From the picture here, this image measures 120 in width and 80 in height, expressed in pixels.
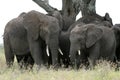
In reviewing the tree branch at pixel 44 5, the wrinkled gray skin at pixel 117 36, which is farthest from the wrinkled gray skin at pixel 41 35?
the tree branch at pixel 44 5

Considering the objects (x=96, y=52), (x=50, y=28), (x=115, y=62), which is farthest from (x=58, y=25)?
(x=115, y=62)

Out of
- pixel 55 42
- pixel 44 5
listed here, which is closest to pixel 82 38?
pixel 55 42

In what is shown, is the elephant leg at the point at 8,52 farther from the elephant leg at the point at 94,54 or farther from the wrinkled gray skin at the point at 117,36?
the wrinkled gray skin at the point at 117,36

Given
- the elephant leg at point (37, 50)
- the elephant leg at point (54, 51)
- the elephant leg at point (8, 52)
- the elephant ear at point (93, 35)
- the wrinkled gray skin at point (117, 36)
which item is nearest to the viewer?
the elephant leg at point (54, 51)

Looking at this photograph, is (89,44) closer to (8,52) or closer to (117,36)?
(117,36)

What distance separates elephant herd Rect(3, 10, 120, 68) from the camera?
14.3 m

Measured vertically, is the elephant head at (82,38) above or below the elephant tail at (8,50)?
above

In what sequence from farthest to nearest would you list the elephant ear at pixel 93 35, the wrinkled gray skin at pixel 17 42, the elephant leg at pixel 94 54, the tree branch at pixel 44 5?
the tree branch at pixel 44 5, the wrinkled gray skin at pixel 17 42, the elephant ear at pixel 93 35, the elephant leg at pixel 94 54

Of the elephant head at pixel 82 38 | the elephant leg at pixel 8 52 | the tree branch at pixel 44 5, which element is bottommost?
the elephant leg at pixel 8 52

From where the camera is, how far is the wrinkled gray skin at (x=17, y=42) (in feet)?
50.2

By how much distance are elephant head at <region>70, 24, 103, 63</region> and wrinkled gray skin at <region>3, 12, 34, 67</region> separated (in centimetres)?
158

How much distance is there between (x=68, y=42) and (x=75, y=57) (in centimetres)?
112

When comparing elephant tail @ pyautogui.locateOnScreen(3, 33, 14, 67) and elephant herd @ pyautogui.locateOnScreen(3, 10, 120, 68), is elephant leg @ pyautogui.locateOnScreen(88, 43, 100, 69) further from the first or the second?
elephant tail @ pyautogui.locateOnScreen(3, 33, 14, 67)

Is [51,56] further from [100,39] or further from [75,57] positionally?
[100,39]
